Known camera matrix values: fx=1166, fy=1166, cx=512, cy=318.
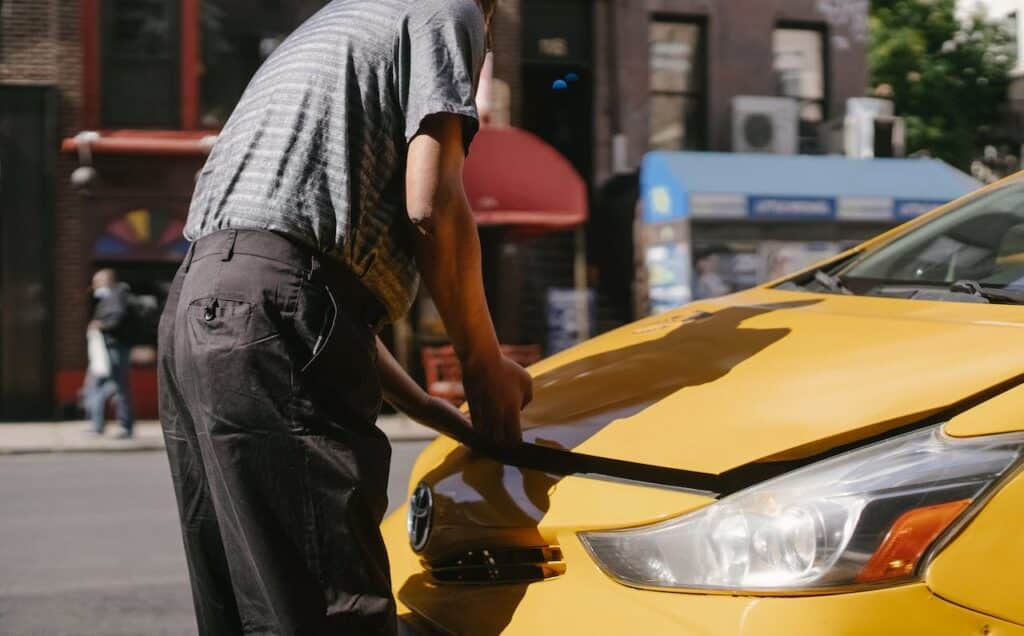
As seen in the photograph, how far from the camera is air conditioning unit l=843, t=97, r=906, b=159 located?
699 inches

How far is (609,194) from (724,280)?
2.34 metres

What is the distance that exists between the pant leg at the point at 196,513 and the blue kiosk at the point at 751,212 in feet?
44.3

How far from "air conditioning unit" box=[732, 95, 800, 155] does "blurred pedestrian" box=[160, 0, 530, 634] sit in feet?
51.9

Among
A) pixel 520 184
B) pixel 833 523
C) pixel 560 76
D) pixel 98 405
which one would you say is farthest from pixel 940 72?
pixel 833 523

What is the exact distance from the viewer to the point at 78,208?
48.2ft

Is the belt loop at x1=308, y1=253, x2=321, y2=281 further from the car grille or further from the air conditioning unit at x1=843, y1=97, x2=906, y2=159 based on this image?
the air conditioning unit at x1=843, y1=97, x2=906, y2=159

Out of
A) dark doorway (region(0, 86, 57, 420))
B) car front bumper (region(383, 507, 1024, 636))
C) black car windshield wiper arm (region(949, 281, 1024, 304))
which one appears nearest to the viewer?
car front bumper (region(383, 507, 1024, 636))

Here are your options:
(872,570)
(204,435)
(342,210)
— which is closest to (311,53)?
(342,210)

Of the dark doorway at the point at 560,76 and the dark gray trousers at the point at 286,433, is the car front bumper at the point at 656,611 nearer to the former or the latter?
the dark gray trousers at the point at 286,433

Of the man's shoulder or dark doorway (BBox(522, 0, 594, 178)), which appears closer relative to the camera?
the man's shoulder

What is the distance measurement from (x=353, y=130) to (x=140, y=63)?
47.6 feet

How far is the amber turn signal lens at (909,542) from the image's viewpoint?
1.60 metres

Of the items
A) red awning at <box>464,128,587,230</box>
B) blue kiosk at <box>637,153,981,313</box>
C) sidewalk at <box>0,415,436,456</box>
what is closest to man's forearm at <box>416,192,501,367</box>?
sidewalk at <box>0,415,436,456</box>

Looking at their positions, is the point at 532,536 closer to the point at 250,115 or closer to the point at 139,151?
the point at 250,115
